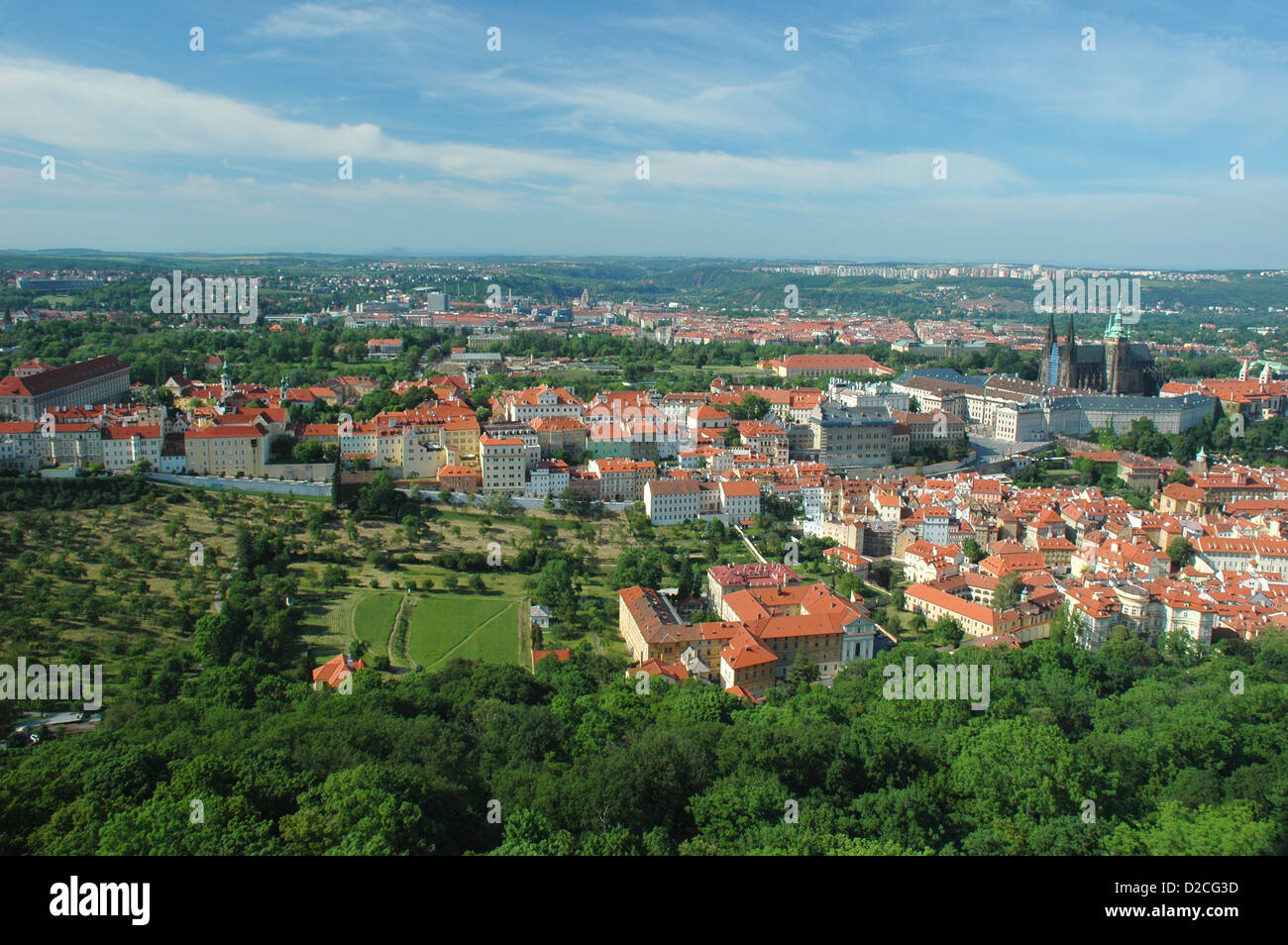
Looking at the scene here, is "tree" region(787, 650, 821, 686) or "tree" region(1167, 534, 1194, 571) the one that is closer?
"tree" region(787, 650, 821, 686)

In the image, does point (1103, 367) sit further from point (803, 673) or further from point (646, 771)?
point (646, 771)

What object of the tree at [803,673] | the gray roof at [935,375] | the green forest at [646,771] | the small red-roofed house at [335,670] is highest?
the gray roof at [935,375]

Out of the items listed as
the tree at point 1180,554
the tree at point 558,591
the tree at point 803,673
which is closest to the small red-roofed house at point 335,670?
the tree at point 558,591

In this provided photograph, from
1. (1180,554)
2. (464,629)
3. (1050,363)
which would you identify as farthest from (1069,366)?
(464,629)

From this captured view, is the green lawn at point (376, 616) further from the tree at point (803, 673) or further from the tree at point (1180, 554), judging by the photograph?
the tree at point (1180, 554)

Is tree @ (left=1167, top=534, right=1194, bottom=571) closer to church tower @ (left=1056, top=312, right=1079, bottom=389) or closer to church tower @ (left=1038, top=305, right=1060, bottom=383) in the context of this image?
church tower @ (left=1056, top=312, right=1079, bottom=389)

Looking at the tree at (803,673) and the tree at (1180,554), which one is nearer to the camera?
the tree at (803,673)

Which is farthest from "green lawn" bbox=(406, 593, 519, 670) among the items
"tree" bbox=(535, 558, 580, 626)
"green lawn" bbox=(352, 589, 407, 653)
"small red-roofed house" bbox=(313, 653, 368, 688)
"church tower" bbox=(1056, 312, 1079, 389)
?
"church tower" bbox=(1056, 312, 1079, 389)

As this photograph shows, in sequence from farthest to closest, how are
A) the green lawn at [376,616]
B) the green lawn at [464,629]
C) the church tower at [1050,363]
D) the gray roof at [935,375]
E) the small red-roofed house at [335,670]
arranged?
the church tower at [1050,363] < the gray roof at [935,375] < the green lawn at [376,616] < the green lawn at [464,629] < the small red-roofed house at [335,670]
